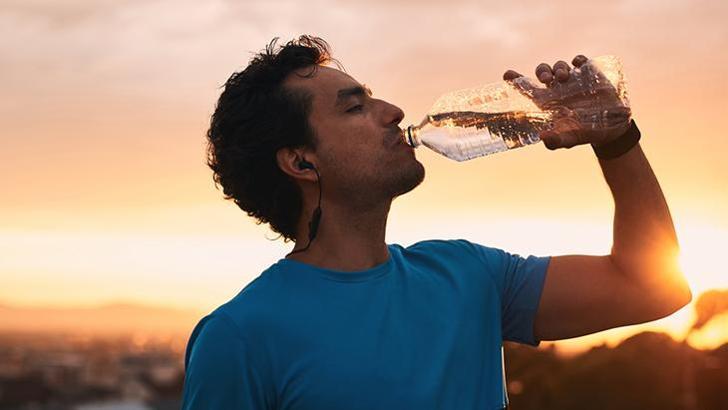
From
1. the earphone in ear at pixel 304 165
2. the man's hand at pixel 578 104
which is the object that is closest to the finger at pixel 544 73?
the man's hand at pixel 578 104

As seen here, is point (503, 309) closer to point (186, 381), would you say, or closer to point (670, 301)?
point (670, 301)

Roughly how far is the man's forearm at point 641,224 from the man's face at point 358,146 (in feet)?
2.14

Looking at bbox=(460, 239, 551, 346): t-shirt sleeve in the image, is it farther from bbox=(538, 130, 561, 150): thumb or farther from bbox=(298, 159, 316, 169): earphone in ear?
bbox=(298, 159, 316, 169): earphone in ear

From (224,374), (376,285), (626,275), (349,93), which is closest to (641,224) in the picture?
(626,275)

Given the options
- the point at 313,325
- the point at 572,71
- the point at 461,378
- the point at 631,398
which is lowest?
the point at 631,398

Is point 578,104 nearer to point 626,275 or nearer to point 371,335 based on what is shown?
point 626,275

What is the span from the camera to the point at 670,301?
354 cm

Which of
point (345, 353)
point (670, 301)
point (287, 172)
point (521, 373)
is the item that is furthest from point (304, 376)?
point (521, 373)

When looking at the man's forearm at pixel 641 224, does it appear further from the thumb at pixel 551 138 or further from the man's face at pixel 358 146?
the man's face at pixel 358 146

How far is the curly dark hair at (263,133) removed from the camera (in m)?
3.92

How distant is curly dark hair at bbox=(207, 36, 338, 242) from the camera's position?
3.92 meters

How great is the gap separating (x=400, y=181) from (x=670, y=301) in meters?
0.98

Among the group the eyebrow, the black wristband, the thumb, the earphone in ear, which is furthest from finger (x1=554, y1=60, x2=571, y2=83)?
the earphone in ear

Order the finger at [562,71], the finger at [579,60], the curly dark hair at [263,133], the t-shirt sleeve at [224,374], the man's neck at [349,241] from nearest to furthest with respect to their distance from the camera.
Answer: the t-shirt sleeve at [224,374] → the finger at [562,71] → the finger at [579,60] → the man's neck at [349,241] → the curly dark hair at [263,133]
